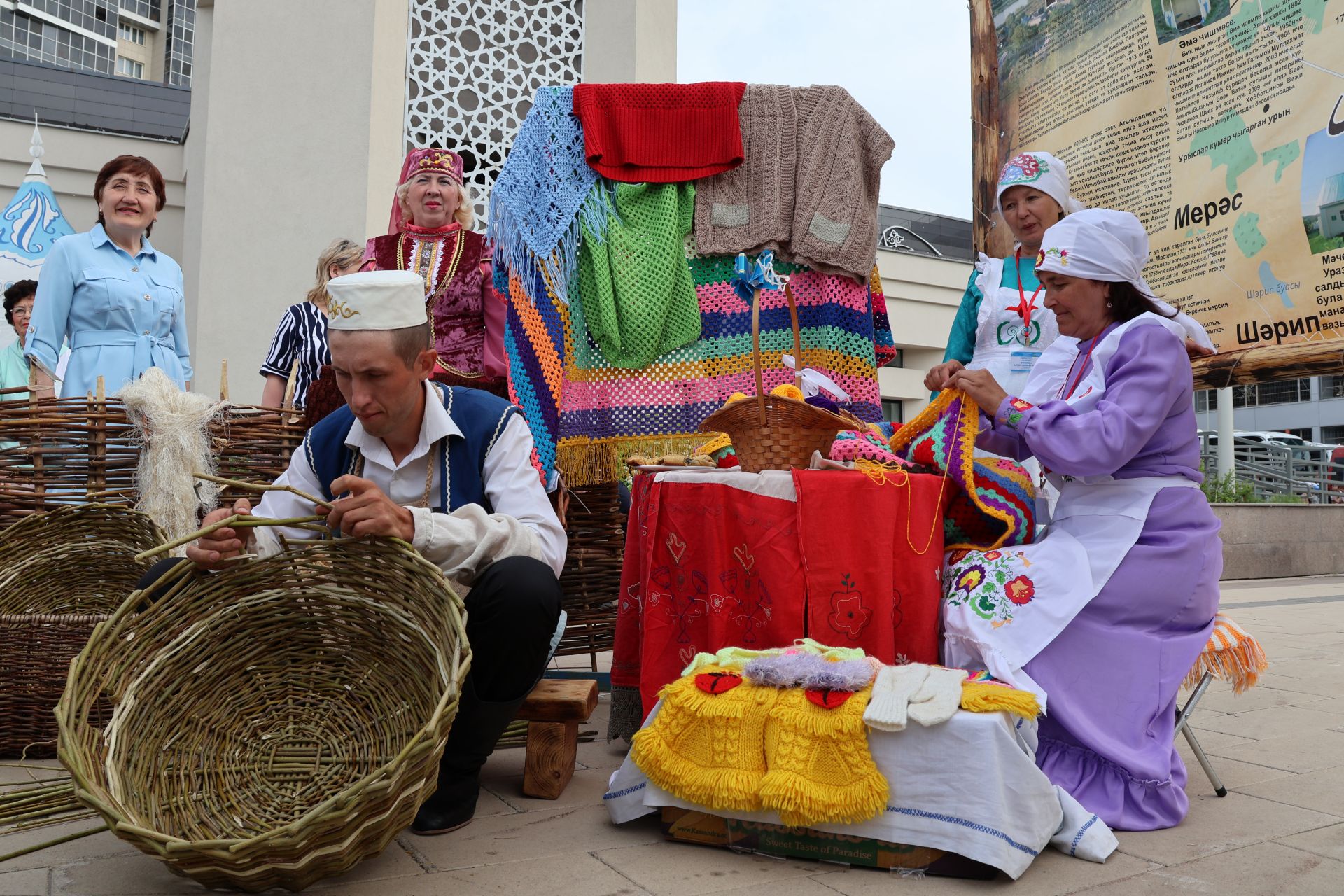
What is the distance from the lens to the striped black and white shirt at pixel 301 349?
399 centimetres

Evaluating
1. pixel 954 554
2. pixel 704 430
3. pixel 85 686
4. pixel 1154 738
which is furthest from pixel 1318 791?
pixel 85 686

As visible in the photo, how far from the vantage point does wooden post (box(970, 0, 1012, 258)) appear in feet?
19.3

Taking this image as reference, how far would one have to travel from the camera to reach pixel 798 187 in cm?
338

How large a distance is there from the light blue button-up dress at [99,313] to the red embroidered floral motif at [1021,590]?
10.5ft

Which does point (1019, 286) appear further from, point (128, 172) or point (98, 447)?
point (128, 172)

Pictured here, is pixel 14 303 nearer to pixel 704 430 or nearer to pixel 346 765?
pixel 704 430

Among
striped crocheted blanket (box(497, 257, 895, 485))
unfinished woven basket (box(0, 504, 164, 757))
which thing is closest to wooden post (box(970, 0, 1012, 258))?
striped crocheted blanket (box(497, 257, 895, 485))

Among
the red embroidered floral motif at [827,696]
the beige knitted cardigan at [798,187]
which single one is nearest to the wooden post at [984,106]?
the beige knitted cardigan at [798,187]

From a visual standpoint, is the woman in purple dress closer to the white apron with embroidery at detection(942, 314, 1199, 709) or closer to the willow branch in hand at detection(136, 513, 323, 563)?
the white apron with embroidery at detection(942, 314, 1199, 709)

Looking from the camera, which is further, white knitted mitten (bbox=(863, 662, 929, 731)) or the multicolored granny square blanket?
the multicolored granny square blanket

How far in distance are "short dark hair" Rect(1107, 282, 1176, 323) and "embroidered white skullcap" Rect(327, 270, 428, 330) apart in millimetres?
1721

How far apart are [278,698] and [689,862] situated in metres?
0.91

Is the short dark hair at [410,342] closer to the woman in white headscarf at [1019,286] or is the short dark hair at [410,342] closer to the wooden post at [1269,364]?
the woman in white headscarf at [1019,286]

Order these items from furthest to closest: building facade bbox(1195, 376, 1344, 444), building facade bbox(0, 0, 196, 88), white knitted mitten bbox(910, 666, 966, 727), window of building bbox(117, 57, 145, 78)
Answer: window of building bbox(117, 57, 145, 78)
building facade bbox(1195, 376, 1344, 444)
building facade bbox(0, 0, 196, 88)
white knitted mitten bbox(910, 666, 966, 727)
